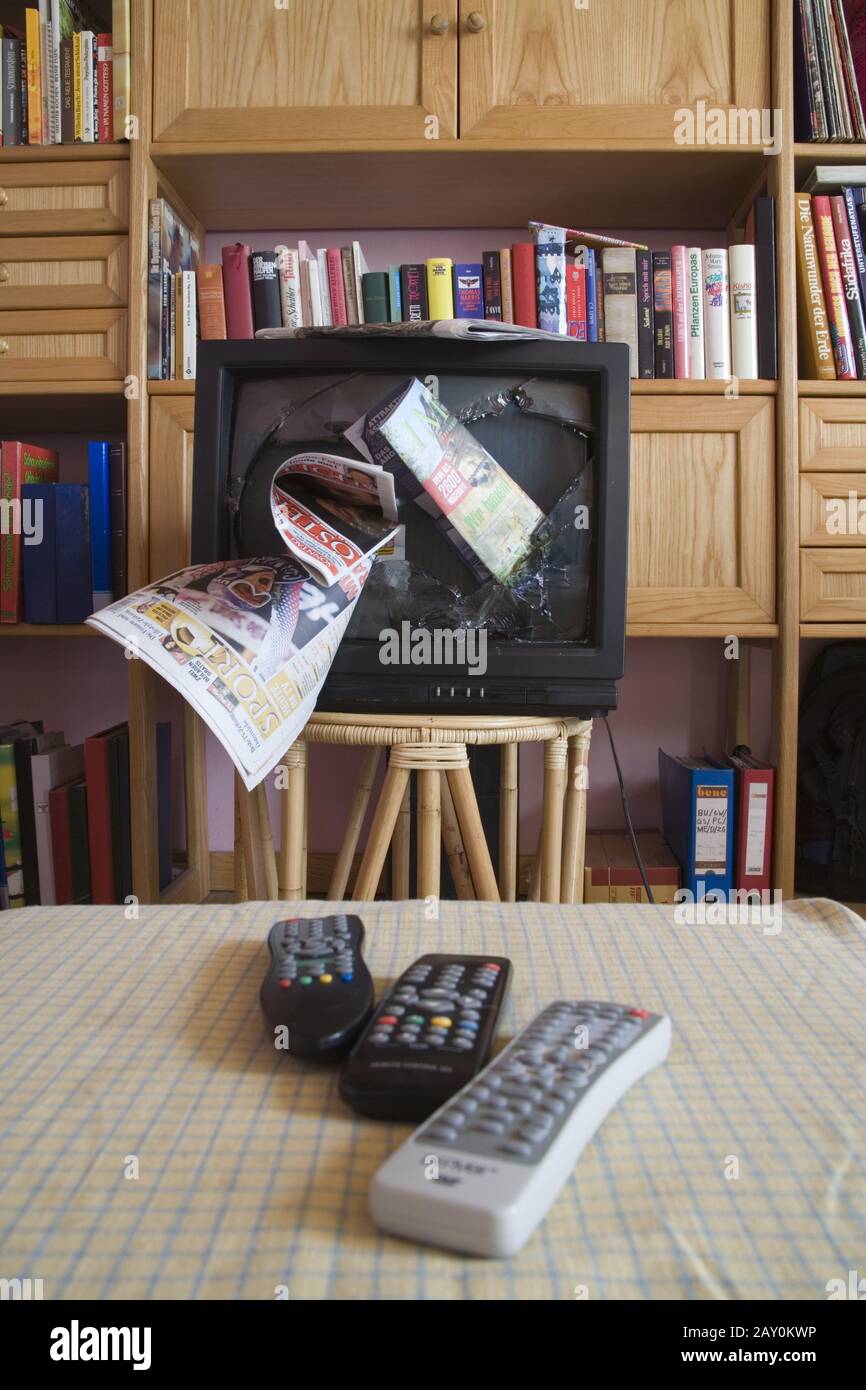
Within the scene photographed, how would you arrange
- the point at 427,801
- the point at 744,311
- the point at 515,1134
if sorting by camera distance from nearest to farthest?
the point at 515,1134 → the point at 427,801 → the point at 744,311

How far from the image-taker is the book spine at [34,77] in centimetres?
151

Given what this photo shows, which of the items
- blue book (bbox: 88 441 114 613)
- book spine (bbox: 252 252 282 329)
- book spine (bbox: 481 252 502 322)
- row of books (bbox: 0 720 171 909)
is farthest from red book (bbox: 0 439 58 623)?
book spine (bbox: 481 252 502 322)

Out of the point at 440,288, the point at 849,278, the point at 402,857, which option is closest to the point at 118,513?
the point at 440,288

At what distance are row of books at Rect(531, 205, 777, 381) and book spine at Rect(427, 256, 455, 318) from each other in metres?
0.14

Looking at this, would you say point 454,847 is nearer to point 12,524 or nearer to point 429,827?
point 429,827

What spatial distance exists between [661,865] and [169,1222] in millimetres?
1422

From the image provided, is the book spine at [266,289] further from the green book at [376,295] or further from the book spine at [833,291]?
the book spine at [833,291]

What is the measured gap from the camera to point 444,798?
4.62 feet

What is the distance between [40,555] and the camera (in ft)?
5.24

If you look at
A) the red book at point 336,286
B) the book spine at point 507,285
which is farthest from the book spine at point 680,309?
the red book at point 336,286

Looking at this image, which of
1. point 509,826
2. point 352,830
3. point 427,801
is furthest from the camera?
point 509,826

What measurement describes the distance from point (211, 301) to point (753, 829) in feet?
3.97

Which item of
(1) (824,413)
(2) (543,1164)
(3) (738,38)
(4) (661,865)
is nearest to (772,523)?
(1) (824,413)

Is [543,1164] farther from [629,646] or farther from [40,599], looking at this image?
[629,646]
